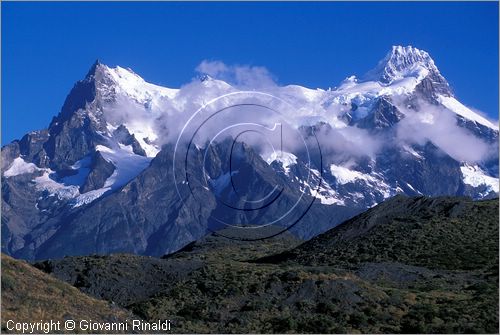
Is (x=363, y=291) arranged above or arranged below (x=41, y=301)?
above

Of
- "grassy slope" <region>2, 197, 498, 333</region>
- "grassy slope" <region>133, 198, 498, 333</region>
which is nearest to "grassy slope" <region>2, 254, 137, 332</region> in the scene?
"grassy slope" <region>2, 197, 498, 333</region>

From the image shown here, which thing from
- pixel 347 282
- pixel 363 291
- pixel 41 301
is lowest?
pixel 41 301

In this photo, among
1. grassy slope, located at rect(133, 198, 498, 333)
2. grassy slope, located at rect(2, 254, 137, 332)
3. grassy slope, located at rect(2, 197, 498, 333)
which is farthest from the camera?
grassy slope, located at rect(2, 197, 498, 333)

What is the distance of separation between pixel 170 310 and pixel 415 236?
58.8 metres

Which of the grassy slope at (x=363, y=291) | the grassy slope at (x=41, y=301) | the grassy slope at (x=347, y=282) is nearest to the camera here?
the grassy slope at (x=41, y=301)

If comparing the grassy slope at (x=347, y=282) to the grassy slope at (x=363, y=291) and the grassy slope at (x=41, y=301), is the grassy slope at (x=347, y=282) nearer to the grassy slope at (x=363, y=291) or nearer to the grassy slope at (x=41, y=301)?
the grassy slope at (x=363, y=291)

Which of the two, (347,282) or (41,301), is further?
(347,282)

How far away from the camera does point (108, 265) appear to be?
116 m

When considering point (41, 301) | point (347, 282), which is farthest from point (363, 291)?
point (41, 301)

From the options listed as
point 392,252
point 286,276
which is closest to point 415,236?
point 392,252

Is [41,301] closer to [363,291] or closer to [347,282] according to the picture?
[363,291]

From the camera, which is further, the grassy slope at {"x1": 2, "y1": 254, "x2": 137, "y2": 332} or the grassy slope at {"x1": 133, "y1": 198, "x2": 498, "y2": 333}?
the grassy slope at {"x1": 133, "y1": 198, "x2": 498, "y2": 333}

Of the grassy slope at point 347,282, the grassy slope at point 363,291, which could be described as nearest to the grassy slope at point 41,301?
the grassy slope at point 347,282

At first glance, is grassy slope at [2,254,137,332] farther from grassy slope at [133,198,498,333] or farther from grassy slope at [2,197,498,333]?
grassy slope at [133,198,498,333]
